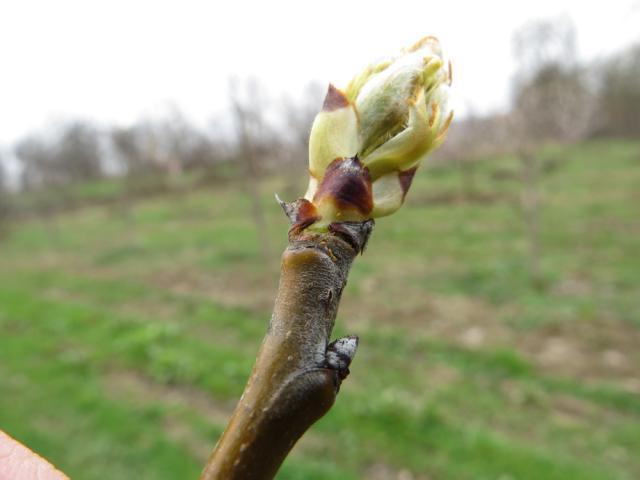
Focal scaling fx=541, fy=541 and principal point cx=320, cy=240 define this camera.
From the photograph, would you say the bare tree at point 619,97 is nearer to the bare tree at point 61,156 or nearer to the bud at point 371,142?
the bare tree at point 61,156

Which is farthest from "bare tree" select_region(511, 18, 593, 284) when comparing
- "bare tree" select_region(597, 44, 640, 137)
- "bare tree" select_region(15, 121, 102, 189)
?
"bare tree" select_region(15, 121, 102, 189)

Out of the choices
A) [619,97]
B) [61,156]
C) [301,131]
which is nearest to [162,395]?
[301,131]

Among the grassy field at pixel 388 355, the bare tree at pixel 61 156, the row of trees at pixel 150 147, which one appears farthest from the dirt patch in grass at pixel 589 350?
the bare tree at pixel 61 156

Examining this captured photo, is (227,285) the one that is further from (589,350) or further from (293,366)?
(293,366)

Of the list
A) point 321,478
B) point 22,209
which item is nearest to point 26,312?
point 321,478

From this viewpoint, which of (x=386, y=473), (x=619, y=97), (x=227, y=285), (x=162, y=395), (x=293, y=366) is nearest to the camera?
(x=293, y=366)

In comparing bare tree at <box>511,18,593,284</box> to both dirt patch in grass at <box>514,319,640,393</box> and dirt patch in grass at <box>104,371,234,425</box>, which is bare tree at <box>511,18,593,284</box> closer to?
dirt patch in grass at <box>514,319,640,393</box>
